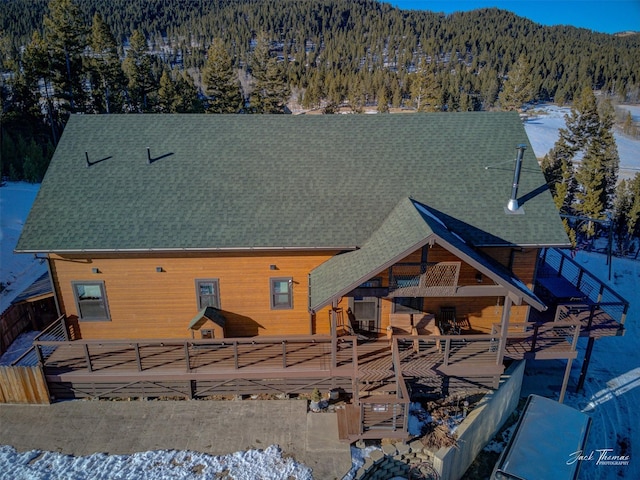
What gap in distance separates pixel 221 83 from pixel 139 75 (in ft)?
33.7

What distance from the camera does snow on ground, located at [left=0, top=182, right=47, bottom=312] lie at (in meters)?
18.9

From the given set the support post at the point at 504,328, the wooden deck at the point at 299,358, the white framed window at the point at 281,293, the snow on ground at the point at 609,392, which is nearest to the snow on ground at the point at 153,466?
the wooden deck at the point at 299,358

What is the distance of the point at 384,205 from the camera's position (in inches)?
532

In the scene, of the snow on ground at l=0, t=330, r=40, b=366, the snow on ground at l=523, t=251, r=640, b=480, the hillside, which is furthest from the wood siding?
the hillside

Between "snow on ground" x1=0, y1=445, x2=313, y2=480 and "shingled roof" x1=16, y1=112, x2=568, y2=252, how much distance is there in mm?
5431

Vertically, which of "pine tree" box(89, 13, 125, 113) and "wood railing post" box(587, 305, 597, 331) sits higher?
"pine tree" box(89, 13, 125, 113)

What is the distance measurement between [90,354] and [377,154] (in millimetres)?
11260

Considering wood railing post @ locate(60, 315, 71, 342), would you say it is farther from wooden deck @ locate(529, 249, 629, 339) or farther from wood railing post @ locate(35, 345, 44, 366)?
wooden deck @ locate(529, 249, 629, 339)

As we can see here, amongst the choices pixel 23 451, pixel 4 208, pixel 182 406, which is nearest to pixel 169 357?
pixel 182 406

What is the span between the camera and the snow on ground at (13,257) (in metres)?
18.9

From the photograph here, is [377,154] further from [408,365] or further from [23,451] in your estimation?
[23,451]

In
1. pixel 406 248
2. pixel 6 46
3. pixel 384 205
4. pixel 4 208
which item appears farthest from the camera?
pixel 6 46

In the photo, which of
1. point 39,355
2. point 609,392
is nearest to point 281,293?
point 39,355

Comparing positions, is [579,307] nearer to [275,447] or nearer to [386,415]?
[386,415]
